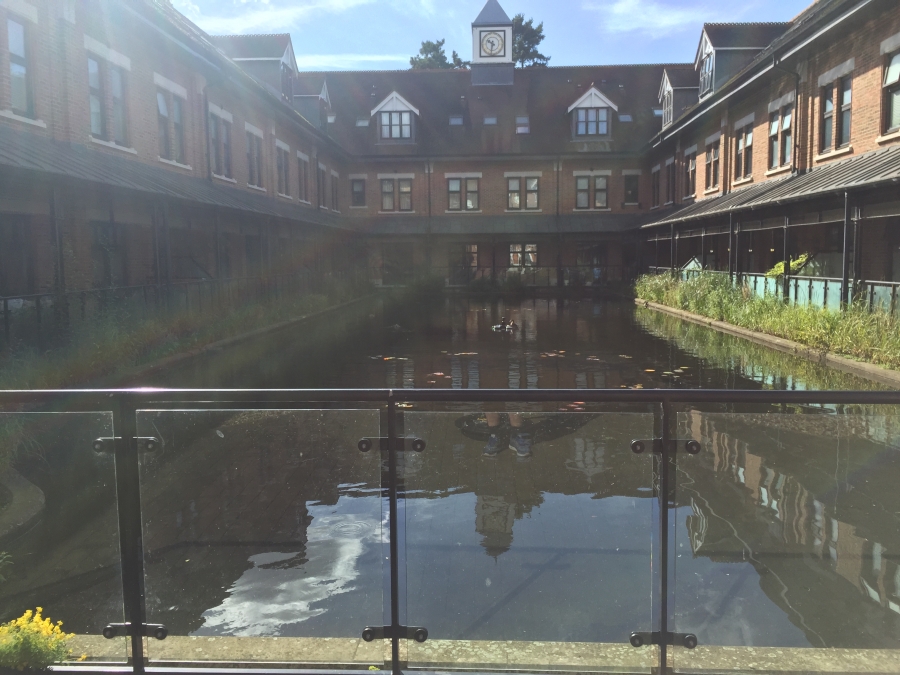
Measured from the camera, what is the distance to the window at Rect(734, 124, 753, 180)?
26109mm

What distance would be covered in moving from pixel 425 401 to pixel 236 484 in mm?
988

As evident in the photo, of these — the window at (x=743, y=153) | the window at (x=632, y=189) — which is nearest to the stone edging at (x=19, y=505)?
the window at (x=743, y=153)

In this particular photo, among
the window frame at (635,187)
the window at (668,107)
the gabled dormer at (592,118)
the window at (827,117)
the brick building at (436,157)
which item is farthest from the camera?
Result: the gabled dormer at (592,118)

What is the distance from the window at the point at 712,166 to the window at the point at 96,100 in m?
21.6

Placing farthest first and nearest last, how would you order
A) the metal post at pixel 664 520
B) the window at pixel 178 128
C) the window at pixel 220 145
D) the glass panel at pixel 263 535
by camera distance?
the window at pixel 220 145 → the window at pixel 178 128 → the glass panel at pixel 263 535 → the metal post at pixel 664 520

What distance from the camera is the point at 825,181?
55.4ft

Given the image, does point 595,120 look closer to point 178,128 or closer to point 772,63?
point 772,63

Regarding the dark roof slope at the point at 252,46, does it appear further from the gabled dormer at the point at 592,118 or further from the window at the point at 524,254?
the gabled dormer at the point at 592,118

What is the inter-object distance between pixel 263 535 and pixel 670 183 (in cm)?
3645

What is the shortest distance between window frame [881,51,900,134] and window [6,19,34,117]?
60.4ft

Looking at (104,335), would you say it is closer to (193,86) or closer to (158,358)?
(158,358)

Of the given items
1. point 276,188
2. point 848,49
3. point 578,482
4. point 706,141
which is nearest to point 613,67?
point 706,141

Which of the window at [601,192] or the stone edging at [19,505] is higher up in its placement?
the window at [601,192]

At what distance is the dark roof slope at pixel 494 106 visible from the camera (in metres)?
43.1
